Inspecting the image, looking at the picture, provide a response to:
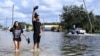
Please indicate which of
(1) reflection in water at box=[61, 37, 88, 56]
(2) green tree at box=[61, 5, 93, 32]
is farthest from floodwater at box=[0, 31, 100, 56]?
(2) green tree at box=[61, 5, 93, 32]

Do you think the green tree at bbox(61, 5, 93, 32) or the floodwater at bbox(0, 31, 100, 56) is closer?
the floodwater at bbox(0, 31, 100, 56)

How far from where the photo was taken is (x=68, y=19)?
10112 cm

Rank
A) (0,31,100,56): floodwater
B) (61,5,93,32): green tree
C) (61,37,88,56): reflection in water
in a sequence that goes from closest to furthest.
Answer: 1. (0,31,100,56): floodwater
2. (61,37,88,56): reflection in water
3. (61,5,93,32): green tree

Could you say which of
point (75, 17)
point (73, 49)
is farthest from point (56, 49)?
point (75, 17)

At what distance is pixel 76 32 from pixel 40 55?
52974 mm

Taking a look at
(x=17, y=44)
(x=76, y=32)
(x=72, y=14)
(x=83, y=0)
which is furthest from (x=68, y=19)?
(x=17, y=44)

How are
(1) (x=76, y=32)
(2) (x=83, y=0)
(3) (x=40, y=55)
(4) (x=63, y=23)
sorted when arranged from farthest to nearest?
(4) (x=63, y=23) < (2) (x=83, y=0) < (1) (x=76, y=32) < (3) (x=40, y=55)

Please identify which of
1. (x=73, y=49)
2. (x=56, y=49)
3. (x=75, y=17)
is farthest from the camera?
(x=75, y=17)

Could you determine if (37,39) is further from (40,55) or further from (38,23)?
(40,55)

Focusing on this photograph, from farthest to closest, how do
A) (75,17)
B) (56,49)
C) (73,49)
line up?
(75,17) → (73,49) → (56,49)

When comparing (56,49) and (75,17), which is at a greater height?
(75,17)

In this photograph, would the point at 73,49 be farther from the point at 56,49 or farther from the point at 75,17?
the point at 75,17

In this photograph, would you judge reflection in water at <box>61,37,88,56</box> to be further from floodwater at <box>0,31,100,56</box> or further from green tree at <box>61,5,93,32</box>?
green tree at <box>61,5,93,32</box>

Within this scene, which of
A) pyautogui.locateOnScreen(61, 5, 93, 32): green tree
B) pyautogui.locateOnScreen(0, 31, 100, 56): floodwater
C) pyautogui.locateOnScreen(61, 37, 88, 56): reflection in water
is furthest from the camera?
pyautogui.locateOnScreen(61, 5, 93, 32): green tree
